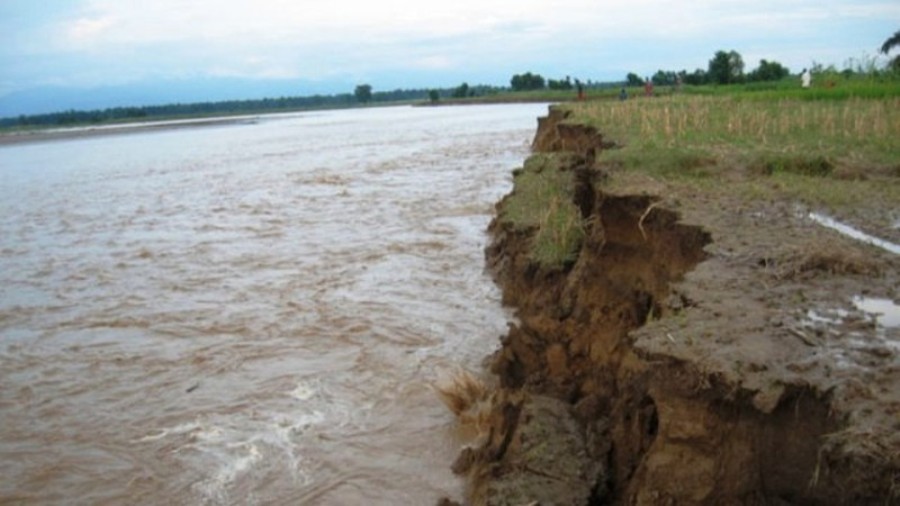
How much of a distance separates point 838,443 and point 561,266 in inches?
219

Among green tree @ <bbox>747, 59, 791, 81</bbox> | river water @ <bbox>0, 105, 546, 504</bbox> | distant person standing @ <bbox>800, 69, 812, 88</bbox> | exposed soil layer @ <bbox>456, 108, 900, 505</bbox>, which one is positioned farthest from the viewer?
green tree @ <bbox>747, 59, 791, 81</bbox>

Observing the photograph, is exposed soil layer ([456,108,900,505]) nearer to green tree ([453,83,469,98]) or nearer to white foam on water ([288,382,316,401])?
white foam on water ([288,382,316,401])

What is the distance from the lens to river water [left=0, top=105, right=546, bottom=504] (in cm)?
628

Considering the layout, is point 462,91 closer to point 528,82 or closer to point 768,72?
point 528,82

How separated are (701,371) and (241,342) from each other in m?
7.11

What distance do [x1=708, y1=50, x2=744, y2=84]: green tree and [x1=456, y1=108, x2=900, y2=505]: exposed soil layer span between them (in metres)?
48.2

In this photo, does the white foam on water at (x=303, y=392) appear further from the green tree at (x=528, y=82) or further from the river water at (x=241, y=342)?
the green tree at (x=528, y=82)

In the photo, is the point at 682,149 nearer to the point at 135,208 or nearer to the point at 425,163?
the point at 135,208

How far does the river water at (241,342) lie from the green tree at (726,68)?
35.5 metres

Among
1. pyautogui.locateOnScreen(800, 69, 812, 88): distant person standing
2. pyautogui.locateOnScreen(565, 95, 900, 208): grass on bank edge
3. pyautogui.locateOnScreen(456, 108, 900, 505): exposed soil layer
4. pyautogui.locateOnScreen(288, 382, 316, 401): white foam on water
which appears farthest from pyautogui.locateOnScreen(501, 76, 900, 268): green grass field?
pyautogui.locateOnScreen(800, 69, 812, 88): distant person standing

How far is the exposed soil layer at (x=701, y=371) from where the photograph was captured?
3314mm

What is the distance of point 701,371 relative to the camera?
3.62 meters

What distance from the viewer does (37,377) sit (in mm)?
8656

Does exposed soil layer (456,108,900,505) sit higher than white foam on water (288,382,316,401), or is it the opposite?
exposed soil layer (456,108,900,505)
